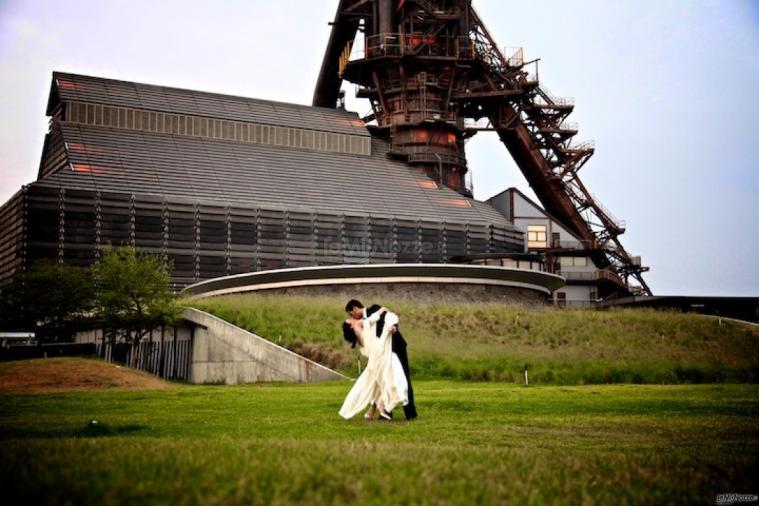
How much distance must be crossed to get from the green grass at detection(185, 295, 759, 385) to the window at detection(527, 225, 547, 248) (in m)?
30.9

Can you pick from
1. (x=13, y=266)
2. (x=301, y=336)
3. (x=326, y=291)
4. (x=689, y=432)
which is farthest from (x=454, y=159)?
(x=689, y=432)

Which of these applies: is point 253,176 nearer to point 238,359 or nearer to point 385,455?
point 238,359

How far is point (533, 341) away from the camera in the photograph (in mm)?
44156

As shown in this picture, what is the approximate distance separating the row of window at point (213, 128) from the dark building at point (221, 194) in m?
0.10

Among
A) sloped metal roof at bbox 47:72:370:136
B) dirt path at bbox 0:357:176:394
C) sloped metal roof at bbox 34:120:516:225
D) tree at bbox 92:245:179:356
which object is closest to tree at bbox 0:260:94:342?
tree at bbox 92:245:179:356

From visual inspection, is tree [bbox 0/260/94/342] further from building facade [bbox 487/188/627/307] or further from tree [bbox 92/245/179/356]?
building facade [bbox 487/188/627/307]

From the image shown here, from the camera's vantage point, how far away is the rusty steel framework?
8281cm

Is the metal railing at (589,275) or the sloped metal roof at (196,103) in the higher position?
the sloped metal roof at (196,103)

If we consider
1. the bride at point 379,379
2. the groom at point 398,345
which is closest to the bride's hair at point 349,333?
the groom at point 398,345

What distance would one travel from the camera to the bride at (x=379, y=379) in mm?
16250

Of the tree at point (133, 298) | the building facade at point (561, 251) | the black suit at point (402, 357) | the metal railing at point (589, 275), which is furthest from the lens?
the metal railing at point (589, 275)

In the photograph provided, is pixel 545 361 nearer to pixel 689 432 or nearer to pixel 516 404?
pixel 516 404

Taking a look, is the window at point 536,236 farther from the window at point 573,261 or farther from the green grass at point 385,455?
the green grass at point 385,455

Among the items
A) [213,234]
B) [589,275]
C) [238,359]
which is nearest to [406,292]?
[213,234]
